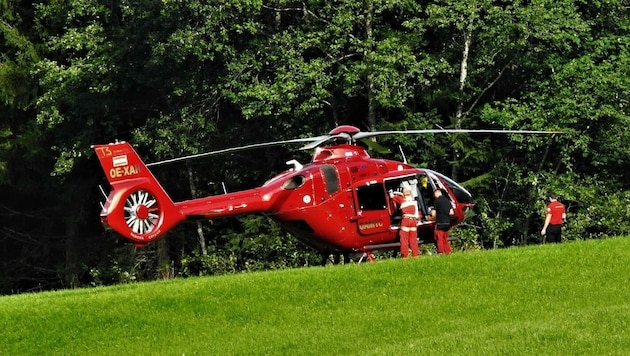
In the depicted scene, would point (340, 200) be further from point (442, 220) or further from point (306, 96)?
point (306, 96)

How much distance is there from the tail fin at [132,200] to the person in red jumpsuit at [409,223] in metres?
4.83

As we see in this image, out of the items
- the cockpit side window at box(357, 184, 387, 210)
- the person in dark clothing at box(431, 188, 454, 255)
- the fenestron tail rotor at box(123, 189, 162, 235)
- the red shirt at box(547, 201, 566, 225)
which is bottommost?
the red shirt at box(547, 201, 566, 225)

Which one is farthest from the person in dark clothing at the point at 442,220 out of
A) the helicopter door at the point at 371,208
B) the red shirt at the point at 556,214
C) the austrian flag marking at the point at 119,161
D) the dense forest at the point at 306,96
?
the dense forest at the point at 306,96

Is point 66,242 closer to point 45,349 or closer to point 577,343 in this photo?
point 45,349

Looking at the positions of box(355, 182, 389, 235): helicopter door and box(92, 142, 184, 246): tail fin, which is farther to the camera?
box(355, 182, 389, 235): helicopter door

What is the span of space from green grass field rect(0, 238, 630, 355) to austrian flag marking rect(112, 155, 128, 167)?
92.9 inches

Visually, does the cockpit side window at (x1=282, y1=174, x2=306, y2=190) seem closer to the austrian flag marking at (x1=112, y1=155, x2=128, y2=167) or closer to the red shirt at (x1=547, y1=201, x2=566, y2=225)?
the austrian flag marking at (x1=112, y1=155, x2=128, y2=167)

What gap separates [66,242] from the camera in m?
41.9

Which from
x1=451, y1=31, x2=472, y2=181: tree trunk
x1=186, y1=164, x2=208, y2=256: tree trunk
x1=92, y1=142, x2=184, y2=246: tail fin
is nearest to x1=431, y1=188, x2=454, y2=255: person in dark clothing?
x1=92, y1=142, x2=184, y2=246: tail fin

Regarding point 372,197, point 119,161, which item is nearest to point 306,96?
point 372,197

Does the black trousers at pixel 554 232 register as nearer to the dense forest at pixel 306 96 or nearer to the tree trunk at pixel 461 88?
the dense forest at pixel 306 96

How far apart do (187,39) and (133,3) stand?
11.2 feet

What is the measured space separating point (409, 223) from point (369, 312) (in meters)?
5.72

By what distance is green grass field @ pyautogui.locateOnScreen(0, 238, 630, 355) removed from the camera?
627 inches
